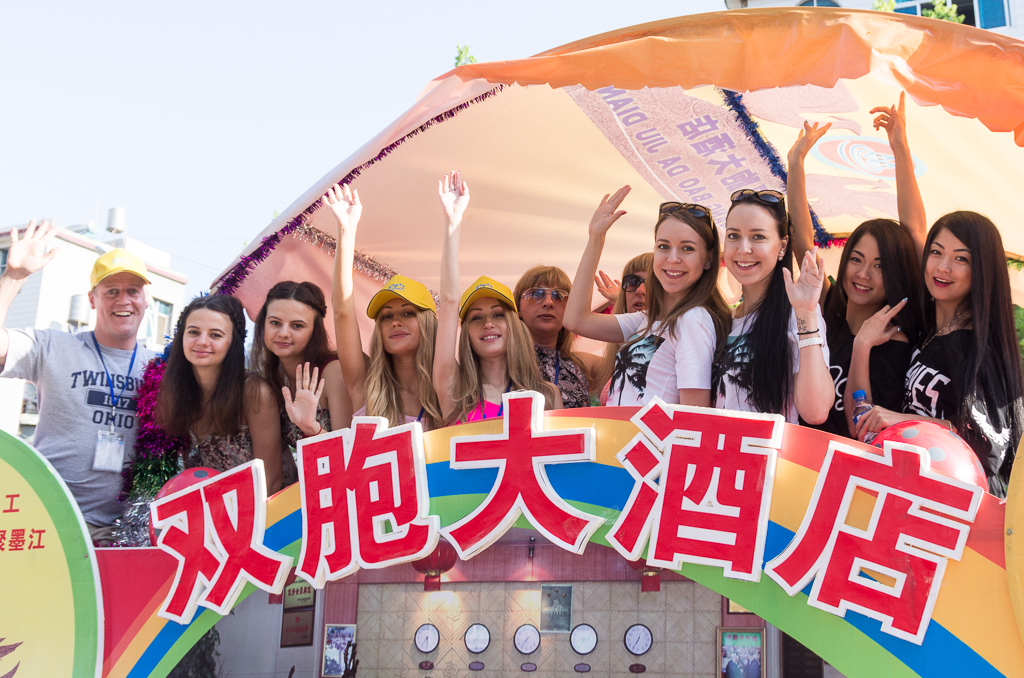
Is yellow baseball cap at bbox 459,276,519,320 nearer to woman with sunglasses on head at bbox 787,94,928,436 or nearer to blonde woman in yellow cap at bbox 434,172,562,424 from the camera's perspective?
blonde woman in yellow cap at bbox 434,172,562,424

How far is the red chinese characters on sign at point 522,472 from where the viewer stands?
2463 millimetres

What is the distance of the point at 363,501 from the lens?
2658 mm

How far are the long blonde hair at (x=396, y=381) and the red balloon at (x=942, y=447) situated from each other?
179 centimetres

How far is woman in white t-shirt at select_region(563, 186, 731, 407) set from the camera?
8.89 feet

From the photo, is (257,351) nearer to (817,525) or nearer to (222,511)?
(222,511)

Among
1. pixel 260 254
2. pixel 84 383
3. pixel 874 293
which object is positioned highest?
pixel 260 254

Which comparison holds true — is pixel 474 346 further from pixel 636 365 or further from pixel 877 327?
pixel 877 327

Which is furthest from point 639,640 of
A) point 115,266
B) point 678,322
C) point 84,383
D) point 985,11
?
point 985,11

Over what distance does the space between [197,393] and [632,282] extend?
211 centimetres

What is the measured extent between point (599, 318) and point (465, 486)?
3.92ft

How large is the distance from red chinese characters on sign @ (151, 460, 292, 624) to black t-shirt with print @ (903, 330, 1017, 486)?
218 cm

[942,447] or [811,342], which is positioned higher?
[811,342]

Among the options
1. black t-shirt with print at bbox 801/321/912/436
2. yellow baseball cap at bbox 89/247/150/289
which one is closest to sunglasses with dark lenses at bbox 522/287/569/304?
black t-shirt with print at bbox 801/321/912/436

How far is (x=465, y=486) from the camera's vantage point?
2.61m
